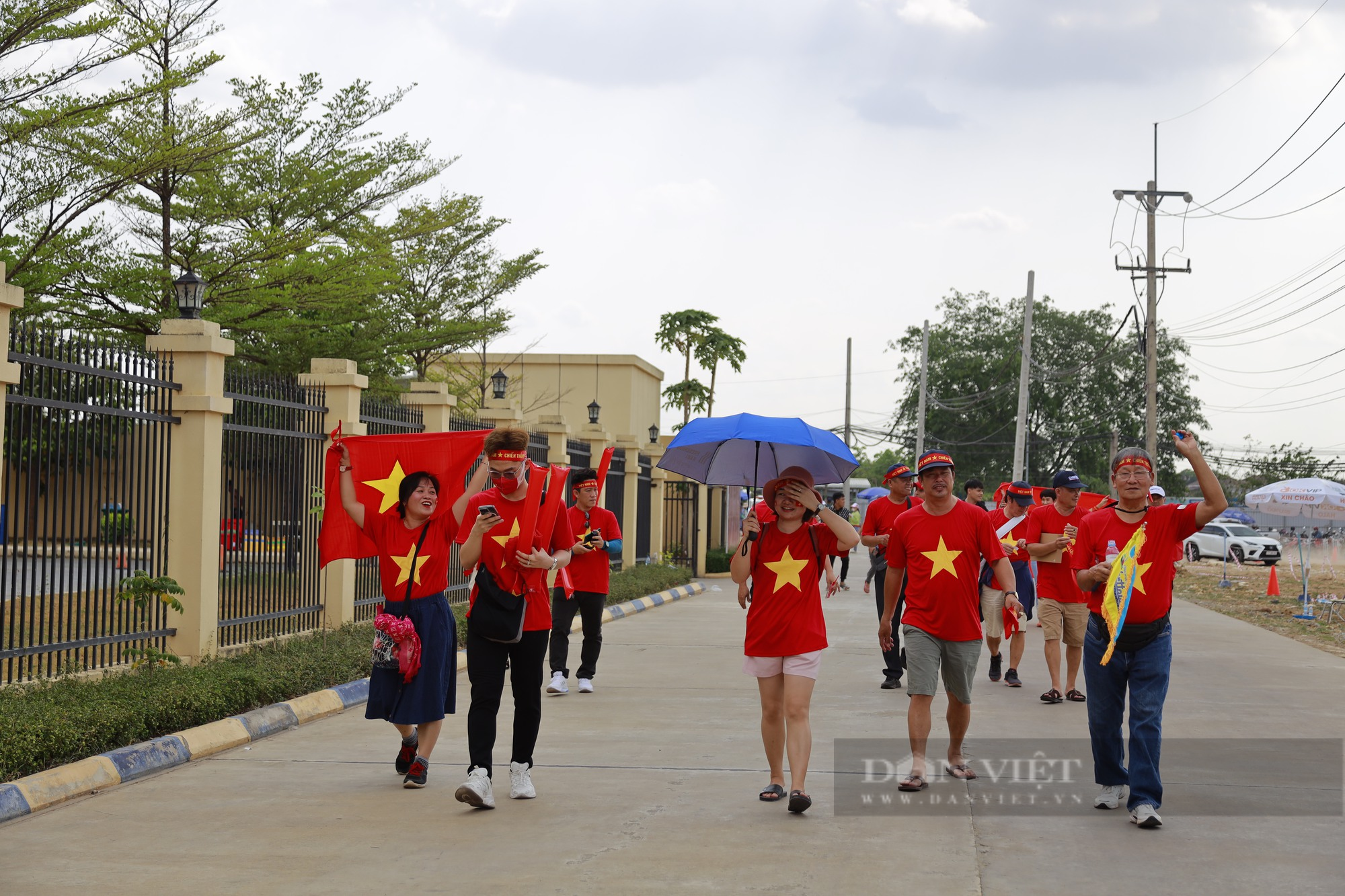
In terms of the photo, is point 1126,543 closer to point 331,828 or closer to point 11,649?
point 331,828

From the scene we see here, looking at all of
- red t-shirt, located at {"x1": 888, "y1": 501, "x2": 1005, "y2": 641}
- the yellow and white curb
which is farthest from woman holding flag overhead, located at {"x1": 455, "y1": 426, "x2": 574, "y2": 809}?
the yellow and white curb

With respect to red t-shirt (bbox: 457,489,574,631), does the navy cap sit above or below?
above

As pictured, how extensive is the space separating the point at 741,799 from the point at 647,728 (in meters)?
2.42

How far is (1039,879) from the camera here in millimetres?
5328

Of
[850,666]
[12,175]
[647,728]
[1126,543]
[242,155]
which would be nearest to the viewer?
[1126,543]

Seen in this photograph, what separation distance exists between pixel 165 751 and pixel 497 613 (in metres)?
2.57

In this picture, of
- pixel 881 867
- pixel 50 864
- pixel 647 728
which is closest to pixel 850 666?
pixel 647 728

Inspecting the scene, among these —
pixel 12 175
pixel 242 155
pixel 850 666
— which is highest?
pixel 242 155

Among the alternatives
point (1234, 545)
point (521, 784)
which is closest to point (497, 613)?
point (521, 784)

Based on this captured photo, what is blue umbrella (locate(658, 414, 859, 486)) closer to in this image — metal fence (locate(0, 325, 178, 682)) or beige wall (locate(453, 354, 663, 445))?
metal fence (locate(0, 325, 178, 682))

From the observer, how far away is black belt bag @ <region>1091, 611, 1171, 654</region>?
643cm

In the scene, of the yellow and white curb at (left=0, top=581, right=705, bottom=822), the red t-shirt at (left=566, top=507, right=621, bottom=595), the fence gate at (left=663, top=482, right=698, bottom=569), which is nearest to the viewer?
the yellow and white curb at (left=0, top=581, right=705, bottom=822)

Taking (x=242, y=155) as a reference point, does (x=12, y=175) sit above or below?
below

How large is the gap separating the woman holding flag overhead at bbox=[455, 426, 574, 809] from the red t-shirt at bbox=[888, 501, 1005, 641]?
1.98 m
